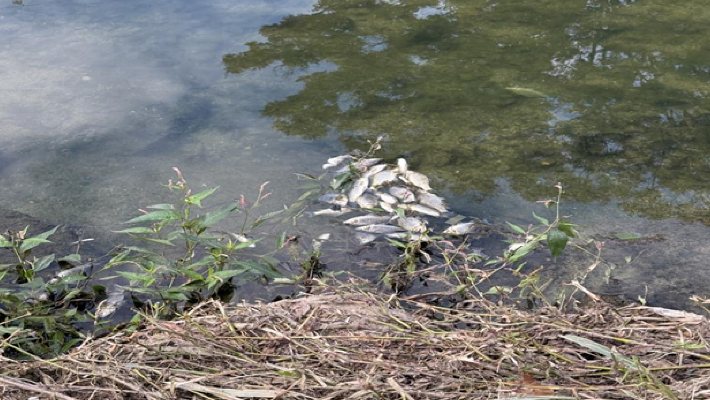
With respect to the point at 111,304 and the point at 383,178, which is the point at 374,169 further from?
the point at 111,304

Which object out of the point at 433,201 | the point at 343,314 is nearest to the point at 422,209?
the point at 433,201

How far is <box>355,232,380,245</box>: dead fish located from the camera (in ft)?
7.50

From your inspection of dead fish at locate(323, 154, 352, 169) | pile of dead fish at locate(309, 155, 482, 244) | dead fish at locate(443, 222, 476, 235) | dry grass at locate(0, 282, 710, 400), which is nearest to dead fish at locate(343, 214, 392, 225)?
pile of dead fish at locate(309, 155, 482, 244)

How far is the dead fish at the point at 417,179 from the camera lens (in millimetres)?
2524

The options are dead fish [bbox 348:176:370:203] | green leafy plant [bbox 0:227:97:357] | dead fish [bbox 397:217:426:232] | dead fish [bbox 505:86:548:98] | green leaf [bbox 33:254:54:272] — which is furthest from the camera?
dead fish [bbox 505:86:548:98]

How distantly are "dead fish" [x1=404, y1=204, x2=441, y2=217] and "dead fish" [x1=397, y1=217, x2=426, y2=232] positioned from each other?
0.04 meters

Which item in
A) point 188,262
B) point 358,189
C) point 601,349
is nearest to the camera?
point 601,349

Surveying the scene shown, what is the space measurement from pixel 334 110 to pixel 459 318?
4.86 ft

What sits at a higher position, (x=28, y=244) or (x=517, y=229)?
(x=28, y=244)

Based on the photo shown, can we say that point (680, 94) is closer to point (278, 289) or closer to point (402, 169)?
point (402, 169)

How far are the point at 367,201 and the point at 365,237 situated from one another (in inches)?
8.3

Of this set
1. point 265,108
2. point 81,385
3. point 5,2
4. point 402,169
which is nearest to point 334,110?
point 265,108

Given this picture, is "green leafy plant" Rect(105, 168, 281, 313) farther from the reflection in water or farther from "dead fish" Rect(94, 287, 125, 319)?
the reflection in water

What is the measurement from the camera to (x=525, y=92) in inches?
125
